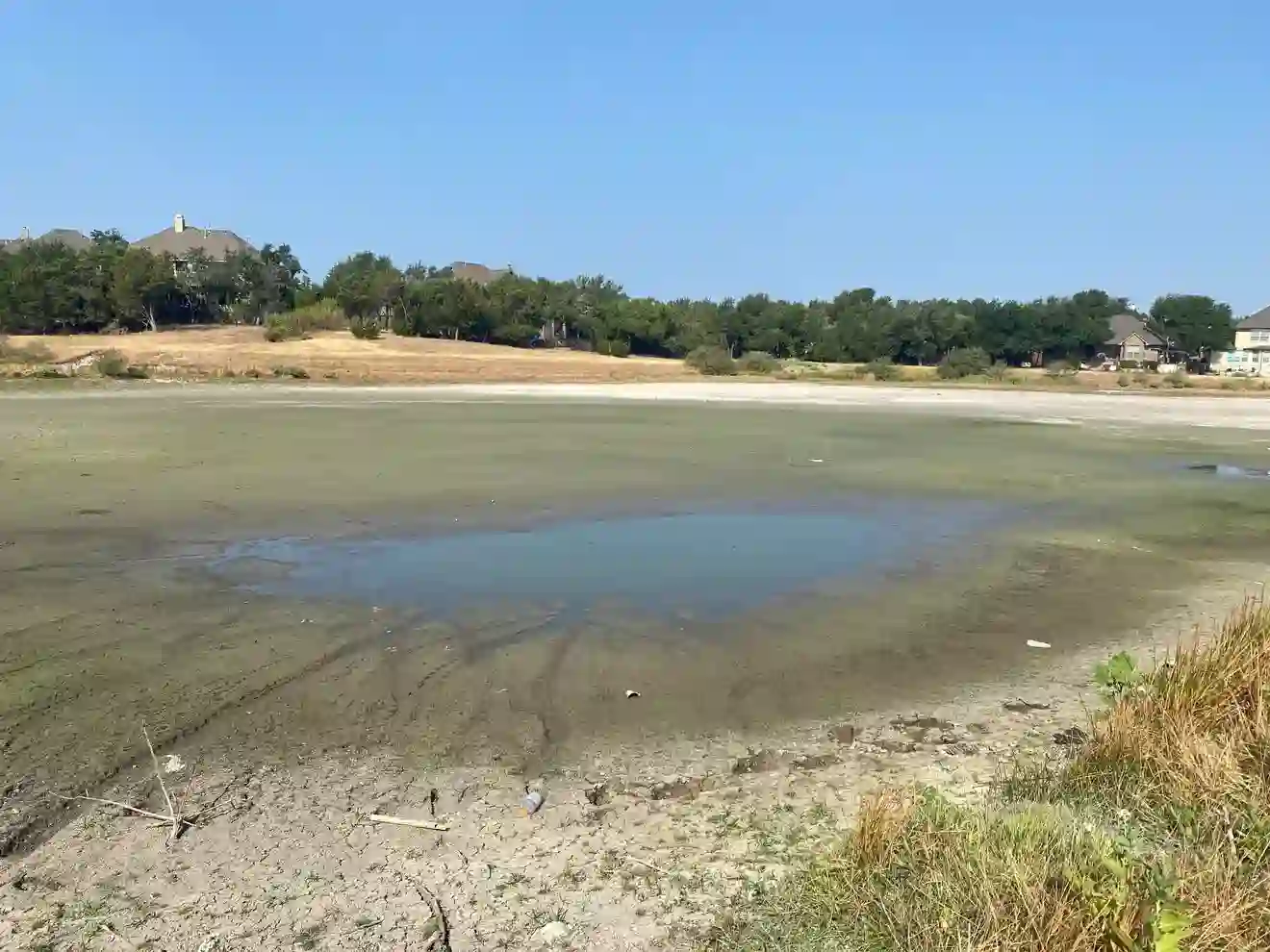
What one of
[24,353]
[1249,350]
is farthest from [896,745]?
[1249,350]

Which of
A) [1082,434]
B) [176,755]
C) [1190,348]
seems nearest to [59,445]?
[176,755]

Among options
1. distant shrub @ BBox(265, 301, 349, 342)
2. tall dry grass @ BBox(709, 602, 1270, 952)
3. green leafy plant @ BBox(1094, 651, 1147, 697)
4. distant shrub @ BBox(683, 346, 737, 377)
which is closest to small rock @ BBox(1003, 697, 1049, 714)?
green leafy plant @ BBox(1094, 651, 1147, 697)

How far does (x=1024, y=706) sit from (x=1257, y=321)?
10837 cm

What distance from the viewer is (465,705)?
6.62 metres

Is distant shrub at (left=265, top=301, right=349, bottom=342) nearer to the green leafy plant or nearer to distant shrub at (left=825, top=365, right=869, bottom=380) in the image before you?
distant shrub at (left=825, top=365, right=869, bottom=380)

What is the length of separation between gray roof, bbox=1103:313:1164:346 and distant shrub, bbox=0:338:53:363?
290 ft

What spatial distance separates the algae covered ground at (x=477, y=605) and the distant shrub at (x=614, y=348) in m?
55.0

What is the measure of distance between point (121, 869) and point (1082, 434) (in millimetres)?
28533

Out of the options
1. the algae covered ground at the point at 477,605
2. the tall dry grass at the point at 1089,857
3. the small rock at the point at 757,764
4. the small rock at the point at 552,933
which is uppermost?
the tall dry grass at the point at 1089,857

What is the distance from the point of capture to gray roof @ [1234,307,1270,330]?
96.3 m

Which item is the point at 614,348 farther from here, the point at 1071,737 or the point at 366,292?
the point at 1071,737

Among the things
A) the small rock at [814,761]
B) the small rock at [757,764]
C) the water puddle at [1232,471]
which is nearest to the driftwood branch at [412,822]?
the small rock at [757,764]

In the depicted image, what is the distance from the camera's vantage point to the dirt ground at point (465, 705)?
423cm

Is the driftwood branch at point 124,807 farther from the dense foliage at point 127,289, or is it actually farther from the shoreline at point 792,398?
the dense foliage at point 127,289
